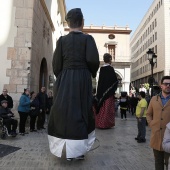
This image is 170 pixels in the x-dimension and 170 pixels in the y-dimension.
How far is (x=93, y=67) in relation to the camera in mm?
4738

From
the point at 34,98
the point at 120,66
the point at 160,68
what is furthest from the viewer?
the point at 160,68

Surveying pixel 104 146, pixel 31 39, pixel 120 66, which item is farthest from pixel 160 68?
pixel 104 146

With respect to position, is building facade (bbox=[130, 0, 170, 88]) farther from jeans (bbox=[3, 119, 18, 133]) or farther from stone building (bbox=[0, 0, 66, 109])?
jeans (bbox=[3, 119, 18, 133])

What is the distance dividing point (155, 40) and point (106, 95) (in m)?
47.8

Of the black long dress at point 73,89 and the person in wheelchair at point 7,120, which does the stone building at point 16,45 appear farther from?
the black long dress at point 73,89

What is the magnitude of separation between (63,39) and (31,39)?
19.1 feet

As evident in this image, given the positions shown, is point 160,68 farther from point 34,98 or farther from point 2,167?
point 2,167

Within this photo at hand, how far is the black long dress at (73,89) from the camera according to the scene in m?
4.45

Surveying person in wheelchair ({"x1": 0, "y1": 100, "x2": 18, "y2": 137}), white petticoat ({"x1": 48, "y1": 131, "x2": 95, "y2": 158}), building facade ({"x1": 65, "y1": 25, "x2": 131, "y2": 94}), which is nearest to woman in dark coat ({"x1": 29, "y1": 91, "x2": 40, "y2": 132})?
person in wheelchair ({"x1": 0, "y1": 100, "x2": 18, "y2": 137})

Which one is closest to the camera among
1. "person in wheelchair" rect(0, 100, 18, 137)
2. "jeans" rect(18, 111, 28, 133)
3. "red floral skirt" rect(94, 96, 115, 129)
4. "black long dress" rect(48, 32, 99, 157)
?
"black long dress" rect(48, 32, 99, 157)

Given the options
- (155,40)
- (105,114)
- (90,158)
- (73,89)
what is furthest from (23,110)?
(155,40)

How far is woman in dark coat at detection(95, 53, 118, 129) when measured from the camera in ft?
29.7

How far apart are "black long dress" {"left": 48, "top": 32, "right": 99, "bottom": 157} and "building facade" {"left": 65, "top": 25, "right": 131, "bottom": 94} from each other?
134 ft

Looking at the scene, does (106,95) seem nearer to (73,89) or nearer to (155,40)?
(73,89)
